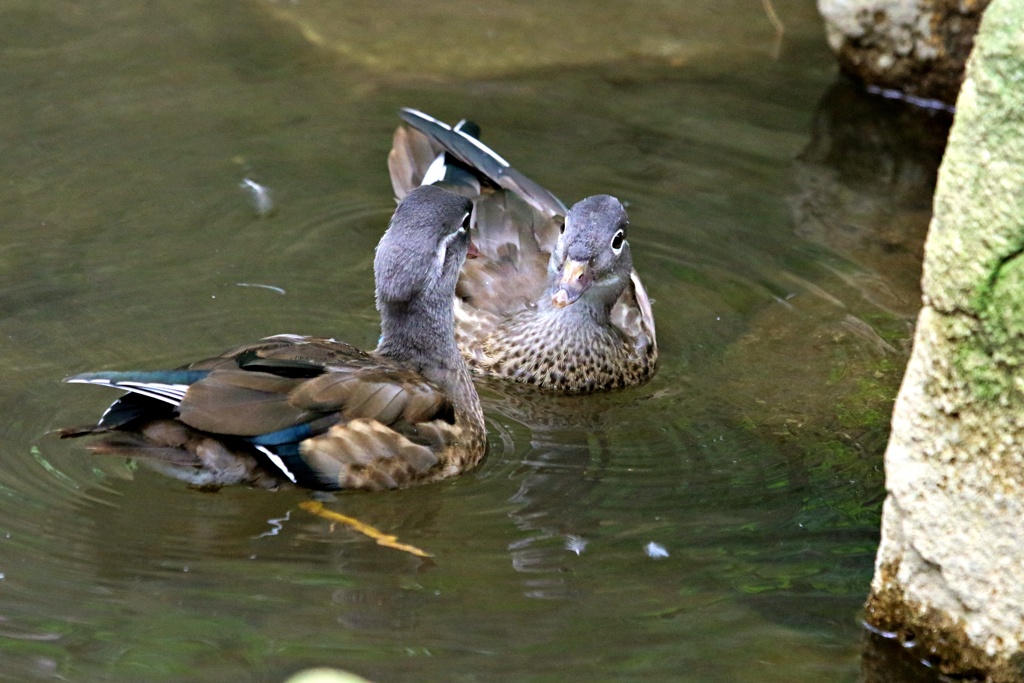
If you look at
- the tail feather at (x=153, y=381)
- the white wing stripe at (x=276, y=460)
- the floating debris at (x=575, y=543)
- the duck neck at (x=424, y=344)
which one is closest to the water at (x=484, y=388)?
the floating debris at (x=575, y=543)

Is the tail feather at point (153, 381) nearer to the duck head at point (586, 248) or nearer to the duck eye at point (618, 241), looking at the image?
the duck head at point (586, 248)

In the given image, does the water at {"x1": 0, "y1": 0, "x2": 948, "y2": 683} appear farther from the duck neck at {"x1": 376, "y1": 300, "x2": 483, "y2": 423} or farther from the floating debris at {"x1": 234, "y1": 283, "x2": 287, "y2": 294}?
the duck neck at {"x1": 376, "y1": 300, "x2": 483, "y2": 423}

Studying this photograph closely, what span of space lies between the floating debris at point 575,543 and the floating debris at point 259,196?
3.32 m

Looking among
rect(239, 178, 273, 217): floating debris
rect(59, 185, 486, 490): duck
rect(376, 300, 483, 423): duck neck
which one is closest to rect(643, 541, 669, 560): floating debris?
rect(59, 185, 486, 490): duck

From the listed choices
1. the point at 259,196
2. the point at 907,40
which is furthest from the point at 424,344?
the point at 907,40

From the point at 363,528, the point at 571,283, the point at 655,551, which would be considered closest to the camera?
the point at 655,551

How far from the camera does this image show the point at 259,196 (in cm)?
805

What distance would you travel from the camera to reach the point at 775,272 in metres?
7.80

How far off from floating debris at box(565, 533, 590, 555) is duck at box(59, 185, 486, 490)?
0.69m

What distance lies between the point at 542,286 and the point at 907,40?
3980 mm

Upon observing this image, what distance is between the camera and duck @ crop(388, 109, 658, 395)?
688 cm

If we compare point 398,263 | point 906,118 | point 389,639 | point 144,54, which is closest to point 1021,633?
point 389,639

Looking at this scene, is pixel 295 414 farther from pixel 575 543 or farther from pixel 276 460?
pixel 575 543

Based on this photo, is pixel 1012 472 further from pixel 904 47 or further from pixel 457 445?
pixel 904 47
